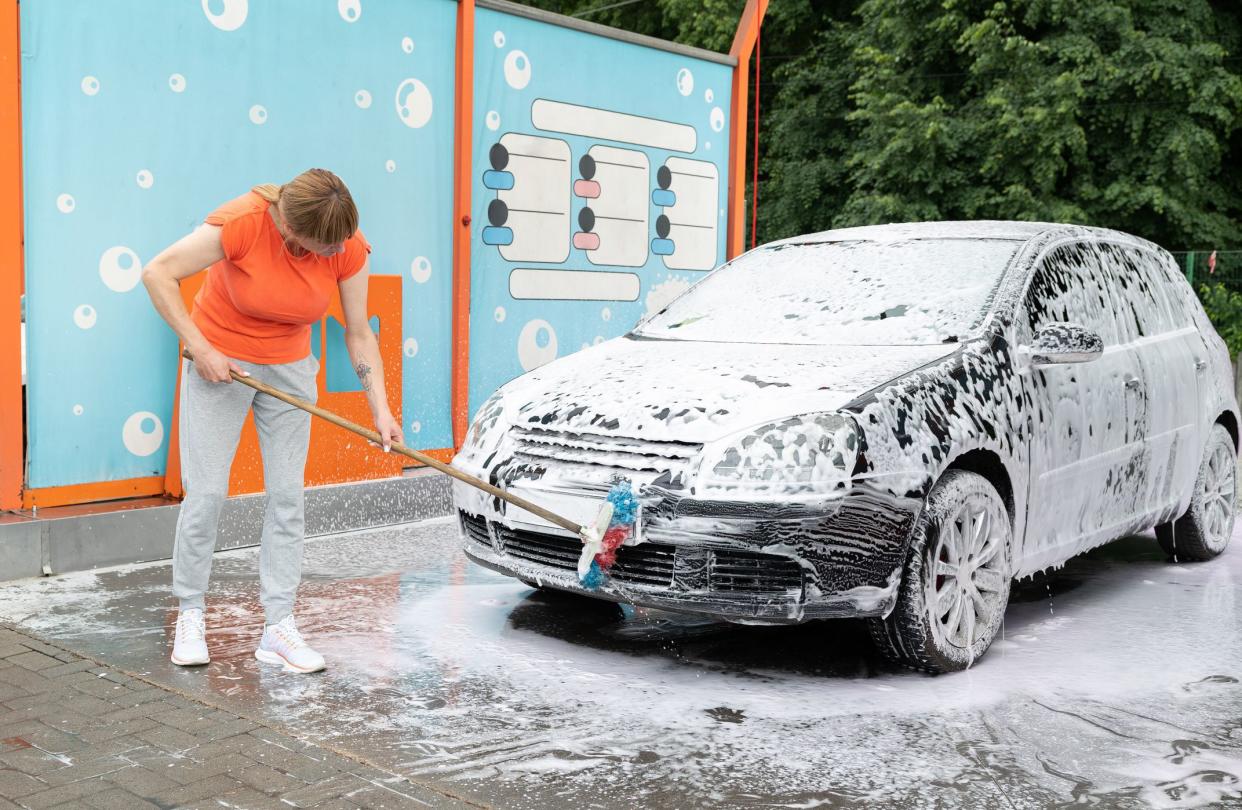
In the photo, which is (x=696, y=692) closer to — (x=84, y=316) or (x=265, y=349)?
(x=265, y=349)

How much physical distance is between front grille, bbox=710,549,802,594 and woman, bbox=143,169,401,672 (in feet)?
4.02

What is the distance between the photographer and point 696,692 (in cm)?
464

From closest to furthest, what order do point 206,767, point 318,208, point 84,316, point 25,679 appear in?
1. point 206,767
2. point 318,208
3. point 25,679
4. point 84,316

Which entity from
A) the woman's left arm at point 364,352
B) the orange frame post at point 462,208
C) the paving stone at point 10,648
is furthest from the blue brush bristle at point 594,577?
the orange frame post at point 462,208

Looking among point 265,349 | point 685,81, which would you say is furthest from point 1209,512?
point 685,81

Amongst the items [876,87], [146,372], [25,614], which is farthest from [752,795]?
Answer: [876,87]

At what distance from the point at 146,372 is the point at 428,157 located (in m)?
2.19

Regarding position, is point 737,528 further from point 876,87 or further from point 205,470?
point 876,87

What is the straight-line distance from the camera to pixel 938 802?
3.67 m

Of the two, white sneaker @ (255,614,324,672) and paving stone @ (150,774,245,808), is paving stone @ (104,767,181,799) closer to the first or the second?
paving stone @ (150,774,245,808)

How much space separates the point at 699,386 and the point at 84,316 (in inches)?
129

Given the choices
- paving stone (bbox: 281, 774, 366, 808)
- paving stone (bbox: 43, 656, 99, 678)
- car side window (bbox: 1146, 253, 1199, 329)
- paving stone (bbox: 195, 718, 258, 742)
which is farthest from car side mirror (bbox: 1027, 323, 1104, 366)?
paving stone (bbox: 43, 656, 99, 678)

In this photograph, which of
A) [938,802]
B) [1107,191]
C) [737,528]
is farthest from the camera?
[1107,191]

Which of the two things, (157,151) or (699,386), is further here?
(157,151)
